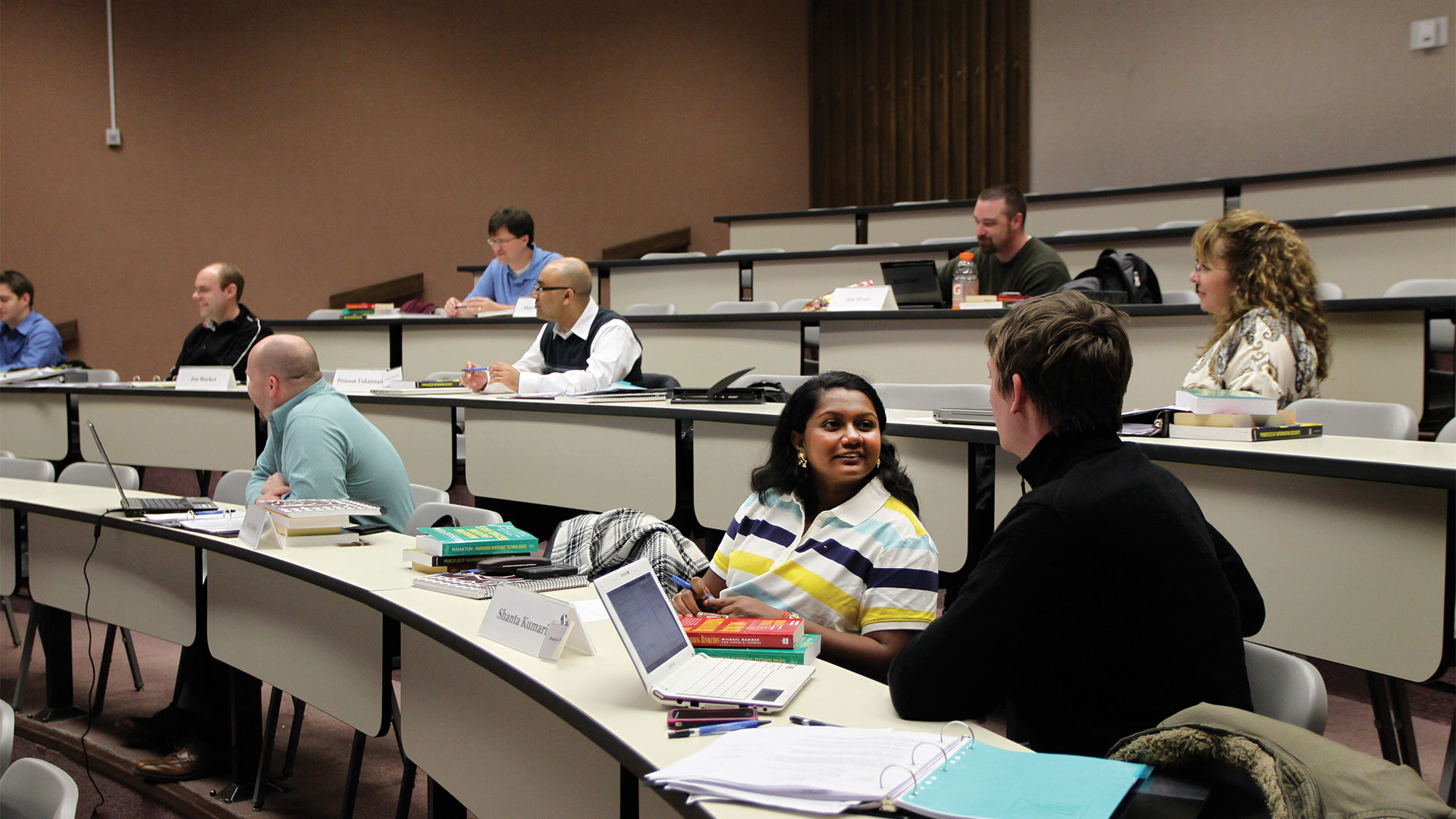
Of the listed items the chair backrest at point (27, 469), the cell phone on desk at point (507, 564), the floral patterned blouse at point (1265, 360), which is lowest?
the cell phone on desk at point (507, 564)

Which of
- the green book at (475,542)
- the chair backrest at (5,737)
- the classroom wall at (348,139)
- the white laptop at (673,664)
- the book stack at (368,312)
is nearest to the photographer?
the white laptop at (673,664)

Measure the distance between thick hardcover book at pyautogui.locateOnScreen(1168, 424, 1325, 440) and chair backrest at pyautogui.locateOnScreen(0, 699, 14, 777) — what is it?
7.05ft

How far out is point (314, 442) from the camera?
260cm

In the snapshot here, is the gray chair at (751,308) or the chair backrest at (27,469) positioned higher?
the gray chair at (751,308)

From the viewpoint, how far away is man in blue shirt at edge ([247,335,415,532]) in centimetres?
260

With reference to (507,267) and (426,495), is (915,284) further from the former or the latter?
(507,267)

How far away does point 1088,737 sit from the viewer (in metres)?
1.18

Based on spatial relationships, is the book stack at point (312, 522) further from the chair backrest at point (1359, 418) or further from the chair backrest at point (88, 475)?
the chair backrest at point (1359, 418)

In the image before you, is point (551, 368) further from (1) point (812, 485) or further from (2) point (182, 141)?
(2) point (182, 141)

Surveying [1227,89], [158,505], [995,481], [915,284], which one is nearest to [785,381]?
[915,284]

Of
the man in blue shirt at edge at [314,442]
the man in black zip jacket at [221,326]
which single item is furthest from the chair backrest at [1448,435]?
the man in black zip jacket at [221,326]

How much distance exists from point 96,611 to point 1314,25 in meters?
7.65

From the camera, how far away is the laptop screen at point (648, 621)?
1264 mm

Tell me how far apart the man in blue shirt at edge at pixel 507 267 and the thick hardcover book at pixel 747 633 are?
3833 mm
